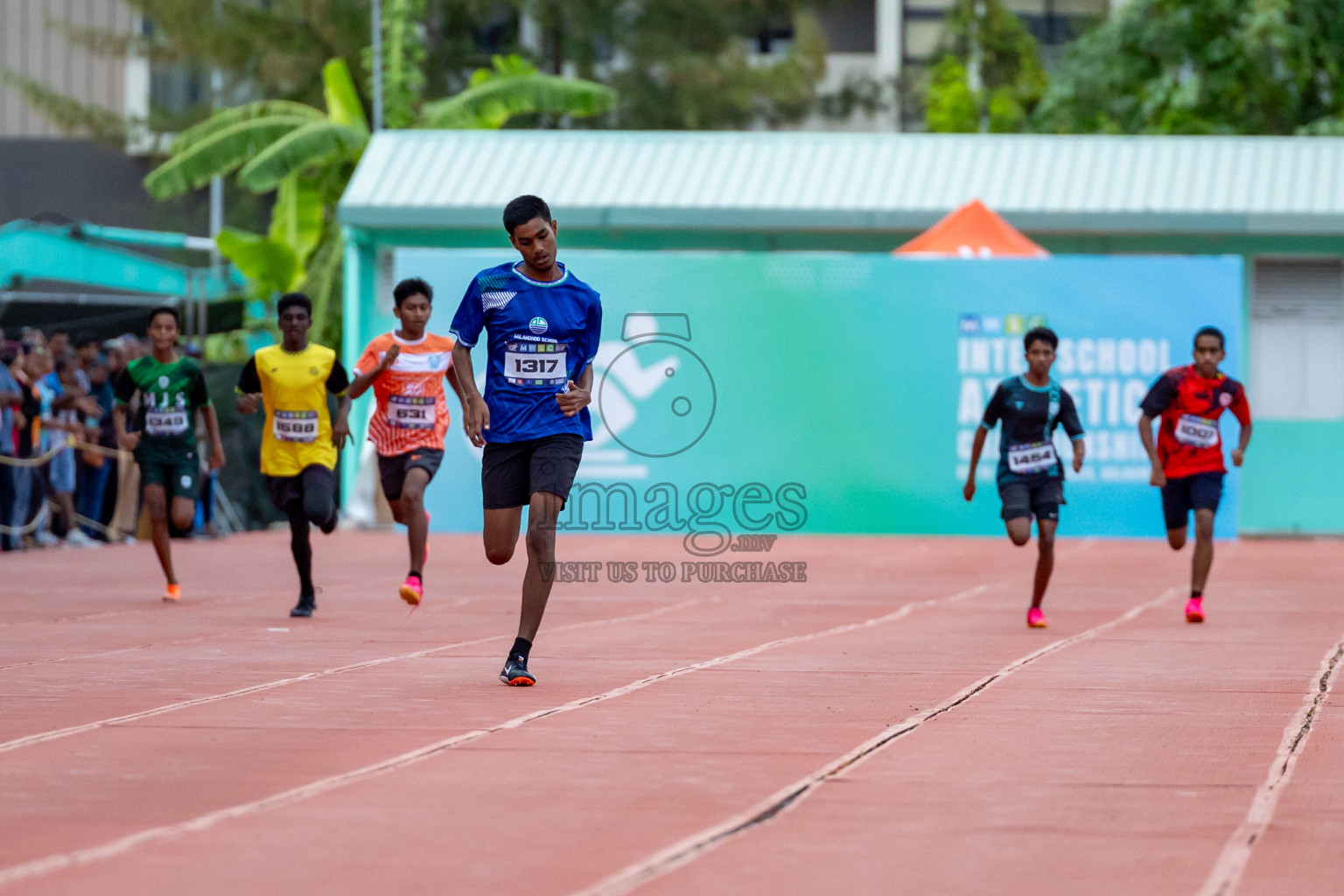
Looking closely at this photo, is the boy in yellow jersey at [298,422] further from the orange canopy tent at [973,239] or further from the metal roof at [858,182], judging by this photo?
the metal roof at [858,182]

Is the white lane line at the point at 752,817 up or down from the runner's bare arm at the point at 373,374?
down

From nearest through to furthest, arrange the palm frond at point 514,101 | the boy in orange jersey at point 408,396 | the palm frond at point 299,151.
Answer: the boy in orange jersey at point 408,396 < the palm frond at point 299,151 < the palm frond at point 514,101

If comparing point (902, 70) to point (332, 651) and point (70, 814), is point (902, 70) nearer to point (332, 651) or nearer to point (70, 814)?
point (332, 651)

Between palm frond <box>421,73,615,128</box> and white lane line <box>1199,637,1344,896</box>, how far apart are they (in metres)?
20.0

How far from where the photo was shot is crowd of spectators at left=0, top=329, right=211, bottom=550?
60.0 feet

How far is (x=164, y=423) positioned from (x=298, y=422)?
1.31 m

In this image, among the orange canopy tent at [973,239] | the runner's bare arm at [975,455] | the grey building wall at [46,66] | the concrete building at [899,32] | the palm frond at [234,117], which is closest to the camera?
the runner's bare arm at [975,455]

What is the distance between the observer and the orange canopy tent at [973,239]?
2117 cm

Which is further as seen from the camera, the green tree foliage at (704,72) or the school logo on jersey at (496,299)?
the green tree foliage at (704,72)

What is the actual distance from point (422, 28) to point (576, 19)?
11.7 feet

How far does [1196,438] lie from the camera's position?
40.9ft

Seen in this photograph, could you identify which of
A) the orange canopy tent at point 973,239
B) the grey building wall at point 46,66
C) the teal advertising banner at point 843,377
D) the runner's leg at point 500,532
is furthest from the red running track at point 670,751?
the grey building wall at point 46,66

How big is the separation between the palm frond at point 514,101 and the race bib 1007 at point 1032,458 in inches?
646

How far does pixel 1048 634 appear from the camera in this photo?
37.3 ft
